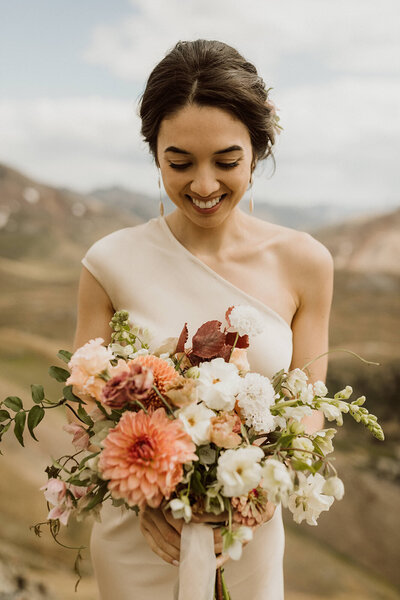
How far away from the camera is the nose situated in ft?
4.07

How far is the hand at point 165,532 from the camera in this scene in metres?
0.97

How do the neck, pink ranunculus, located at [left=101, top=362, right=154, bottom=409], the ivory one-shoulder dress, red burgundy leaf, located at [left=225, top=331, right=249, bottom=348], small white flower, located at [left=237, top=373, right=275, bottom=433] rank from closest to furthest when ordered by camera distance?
pink ranunculus, located at [left=101, top=362, right=154, bottom=409], small white flower, located at [left=237, top=373, right=275, bottom=433], red burgundy leaf, located at [left=225, top=331, right=249, bottom=348], the ivory one-shoulder dress, the neck

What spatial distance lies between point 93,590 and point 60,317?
1608mm

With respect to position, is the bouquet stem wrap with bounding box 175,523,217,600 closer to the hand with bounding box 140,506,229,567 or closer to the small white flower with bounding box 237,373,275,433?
the hand with bounding box 140,506,229,567

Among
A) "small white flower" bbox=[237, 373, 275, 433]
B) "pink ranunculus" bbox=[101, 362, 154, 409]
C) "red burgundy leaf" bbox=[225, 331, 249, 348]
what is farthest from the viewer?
"red burgundy leaf" bbox=[225, 331, 249, 348]

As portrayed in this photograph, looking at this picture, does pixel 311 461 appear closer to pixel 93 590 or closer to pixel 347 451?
pixel 93 590

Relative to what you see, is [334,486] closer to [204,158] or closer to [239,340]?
[239,340]

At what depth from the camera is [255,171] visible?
1.48 m

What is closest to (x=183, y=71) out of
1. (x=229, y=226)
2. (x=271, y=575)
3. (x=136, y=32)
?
(x=229, y=226)

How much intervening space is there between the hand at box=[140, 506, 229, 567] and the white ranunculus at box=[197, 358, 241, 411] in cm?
21

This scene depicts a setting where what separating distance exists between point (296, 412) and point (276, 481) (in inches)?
5.8

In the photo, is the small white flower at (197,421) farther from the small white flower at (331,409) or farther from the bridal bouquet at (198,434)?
the small white flower at (331,409)

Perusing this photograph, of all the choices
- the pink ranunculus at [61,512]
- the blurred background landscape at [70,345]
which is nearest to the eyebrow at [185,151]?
the pink ranunculus at [61,512]

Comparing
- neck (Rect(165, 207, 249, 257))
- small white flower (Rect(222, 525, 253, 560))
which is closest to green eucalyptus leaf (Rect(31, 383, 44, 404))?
small white flower (Rect(222, 525, 253, 560))
